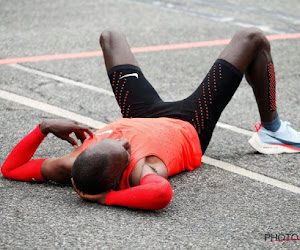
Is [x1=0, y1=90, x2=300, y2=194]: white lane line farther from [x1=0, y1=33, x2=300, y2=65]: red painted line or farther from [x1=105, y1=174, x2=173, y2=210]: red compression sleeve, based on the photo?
[x1=0, y1=33, x2=300, y2=65]: red painted line

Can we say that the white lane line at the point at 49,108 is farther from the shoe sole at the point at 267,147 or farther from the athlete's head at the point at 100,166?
the athlete's head at the point at 100,166

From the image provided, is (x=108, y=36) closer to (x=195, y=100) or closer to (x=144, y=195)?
(x=195, y=100)

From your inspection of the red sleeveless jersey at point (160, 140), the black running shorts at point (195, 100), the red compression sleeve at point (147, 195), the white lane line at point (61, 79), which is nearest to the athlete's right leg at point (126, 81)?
the black running shorts at point (195, 100)

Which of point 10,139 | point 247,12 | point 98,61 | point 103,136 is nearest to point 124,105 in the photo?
point 103,136

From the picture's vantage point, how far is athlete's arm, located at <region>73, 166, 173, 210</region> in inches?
139

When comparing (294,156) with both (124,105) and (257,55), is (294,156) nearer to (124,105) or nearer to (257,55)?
(257,55)

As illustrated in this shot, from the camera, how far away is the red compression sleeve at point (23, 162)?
157 inches

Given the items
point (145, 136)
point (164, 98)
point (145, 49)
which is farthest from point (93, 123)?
point (145, 49)

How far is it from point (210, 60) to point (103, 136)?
3490 millimetres

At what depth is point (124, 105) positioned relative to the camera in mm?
4516

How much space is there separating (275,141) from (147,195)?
4.96ft

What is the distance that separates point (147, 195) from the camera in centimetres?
354

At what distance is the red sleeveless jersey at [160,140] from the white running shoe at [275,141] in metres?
0.59

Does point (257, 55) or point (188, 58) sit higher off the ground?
point (257, 55)
